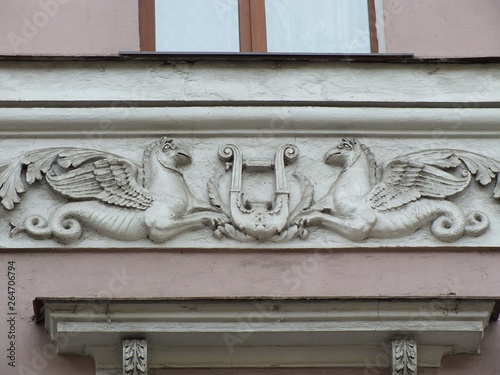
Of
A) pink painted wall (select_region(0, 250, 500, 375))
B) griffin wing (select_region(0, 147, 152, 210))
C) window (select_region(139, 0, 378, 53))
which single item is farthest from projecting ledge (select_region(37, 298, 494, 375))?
Answer: window (select_region(139, 0, 378, 53))

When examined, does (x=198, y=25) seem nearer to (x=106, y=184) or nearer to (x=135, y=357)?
(x=106, y=184)

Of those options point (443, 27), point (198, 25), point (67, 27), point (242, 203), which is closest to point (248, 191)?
point (242, 203)

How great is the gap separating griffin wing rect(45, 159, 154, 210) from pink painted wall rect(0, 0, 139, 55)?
708 mm

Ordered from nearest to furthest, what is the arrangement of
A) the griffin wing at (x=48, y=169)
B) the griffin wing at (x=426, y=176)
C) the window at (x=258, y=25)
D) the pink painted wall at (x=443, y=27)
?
the griffin wing at (x=48, y=169)
the griffin wing at (x=426, y=176)
the pink painted wall at (x=443, y=27)
the window at (x=258, y=25)

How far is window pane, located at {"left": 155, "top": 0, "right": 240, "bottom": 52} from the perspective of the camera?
9078 millimetres

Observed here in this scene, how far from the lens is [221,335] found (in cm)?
783

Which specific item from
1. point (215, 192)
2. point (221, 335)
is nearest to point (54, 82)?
point (215, 192)

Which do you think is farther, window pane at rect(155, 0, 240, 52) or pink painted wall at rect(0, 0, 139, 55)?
window pane at rect(155, 0, 240, 52)

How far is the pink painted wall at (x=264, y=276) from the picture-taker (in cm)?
803

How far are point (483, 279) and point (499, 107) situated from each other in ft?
2.95

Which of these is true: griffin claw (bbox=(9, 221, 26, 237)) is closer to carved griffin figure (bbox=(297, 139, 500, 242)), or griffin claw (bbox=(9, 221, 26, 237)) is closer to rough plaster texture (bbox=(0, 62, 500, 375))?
rough plaster texture (bbox=(0, 62, 500, 375))

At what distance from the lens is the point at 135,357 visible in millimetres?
7777

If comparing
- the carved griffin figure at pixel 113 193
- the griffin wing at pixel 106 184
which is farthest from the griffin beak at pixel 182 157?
the griffin wing at pixel 106 184
